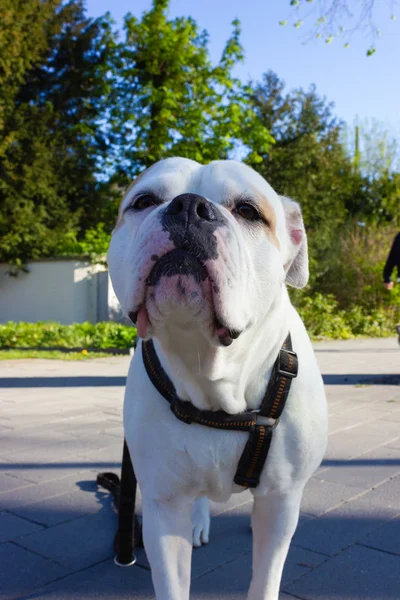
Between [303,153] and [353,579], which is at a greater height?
[303,153]

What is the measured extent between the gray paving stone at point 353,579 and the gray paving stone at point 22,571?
1.01 metres

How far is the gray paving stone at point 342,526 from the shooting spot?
9.05 ft

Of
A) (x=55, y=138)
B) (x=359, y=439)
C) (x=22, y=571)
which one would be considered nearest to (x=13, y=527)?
(x=22, y=571)

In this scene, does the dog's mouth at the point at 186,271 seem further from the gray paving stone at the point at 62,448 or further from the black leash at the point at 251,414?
the gray paving stone at the point at 62,448

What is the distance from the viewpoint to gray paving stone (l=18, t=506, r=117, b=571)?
2.64 meters

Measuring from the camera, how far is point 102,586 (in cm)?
241

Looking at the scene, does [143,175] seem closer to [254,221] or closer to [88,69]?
[254,221]

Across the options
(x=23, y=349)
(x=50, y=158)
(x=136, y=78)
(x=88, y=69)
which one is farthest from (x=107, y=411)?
(x=88, y=69)

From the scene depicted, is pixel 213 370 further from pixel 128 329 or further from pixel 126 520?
pixel 128 329

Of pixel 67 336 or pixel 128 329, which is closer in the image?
pixel 128 329

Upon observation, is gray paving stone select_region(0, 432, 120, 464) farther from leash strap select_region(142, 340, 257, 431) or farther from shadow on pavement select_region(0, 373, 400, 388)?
shadow on pavement select_region(0, 373, 400, 388)

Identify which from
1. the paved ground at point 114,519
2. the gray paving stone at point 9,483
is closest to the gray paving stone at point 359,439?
the paved ground at point 114,519

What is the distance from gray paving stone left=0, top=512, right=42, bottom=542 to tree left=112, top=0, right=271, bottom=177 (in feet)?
48.2

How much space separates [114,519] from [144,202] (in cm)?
192
